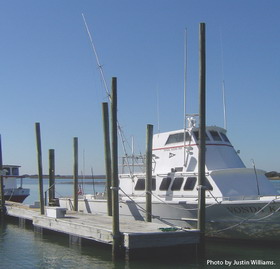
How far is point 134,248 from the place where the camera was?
1276 centimetres

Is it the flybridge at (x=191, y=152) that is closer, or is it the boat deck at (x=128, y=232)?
the boat deck at (x=128, y=232)

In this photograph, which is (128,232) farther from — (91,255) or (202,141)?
(202,141)

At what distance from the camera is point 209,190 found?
16828 millimetres

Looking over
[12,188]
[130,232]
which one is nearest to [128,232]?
[130,232]

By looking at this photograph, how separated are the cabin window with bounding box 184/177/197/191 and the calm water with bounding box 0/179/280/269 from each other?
2285 millimetres

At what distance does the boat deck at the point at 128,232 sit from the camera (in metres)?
12.7

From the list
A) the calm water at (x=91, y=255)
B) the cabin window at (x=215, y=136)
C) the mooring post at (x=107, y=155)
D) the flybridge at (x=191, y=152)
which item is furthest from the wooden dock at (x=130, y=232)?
the cabin window at (x=215, y=136)

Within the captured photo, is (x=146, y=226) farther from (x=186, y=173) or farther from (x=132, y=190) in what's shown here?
(x=132, y=190)

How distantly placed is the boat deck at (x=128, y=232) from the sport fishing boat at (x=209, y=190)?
1.51 m

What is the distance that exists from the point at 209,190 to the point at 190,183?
101 cm

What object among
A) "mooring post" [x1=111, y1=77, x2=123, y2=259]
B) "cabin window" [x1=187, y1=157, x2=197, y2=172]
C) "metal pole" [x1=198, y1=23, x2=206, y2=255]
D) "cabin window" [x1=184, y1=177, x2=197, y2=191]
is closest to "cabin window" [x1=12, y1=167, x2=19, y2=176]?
"cabin window" [x1=187, y1=157, x2=197, y2=172]

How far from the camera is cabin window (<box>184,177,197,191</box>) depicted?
57.4ft

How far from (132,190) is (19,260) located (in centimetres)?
732

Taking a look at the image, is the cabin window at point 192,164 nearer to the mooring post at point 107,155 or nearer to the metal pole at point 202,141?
the mooring post at point 107,155
